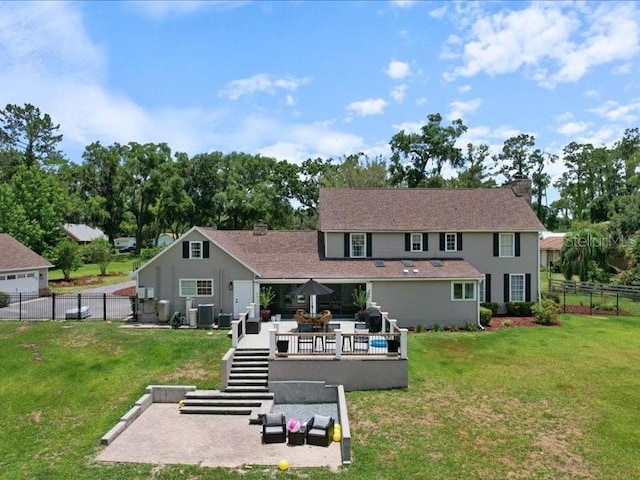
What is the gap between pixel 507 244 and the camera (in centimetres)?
2770

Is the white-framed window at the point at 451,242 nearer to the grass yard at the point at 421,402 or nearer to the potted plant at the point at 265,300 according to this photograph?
the grass yard at the point at 421,402

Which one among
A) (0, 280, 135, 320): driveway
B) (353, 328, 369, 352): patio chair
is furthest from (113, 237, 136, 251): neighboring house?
(353, 328, 369, 352): patio chair

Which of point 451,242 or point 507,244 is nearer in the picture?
point 451,242

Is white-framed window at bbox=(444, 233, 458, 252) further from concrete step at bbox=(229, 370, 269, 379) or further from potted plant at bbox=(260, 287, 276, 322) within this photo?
concrete step at bbox=(229, 370, 269, 379)

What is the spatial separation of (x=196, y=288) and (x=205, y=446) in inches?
497

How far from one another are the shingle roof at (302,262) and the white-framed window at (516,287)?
3.57 meters

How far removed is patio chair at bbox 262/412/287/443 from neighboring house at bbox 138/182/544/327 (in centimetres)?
1160

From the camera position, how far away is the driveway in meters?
24.9

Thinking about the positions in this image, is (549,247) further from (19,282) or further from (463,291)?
(19,282)

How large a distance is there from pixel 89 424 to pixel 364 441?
822cm

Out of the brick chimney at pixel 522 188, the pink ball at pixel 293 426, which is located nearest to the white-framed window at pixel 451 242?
the brick chimney at pixel 522 188

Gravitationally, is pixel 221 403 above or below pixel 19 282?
below

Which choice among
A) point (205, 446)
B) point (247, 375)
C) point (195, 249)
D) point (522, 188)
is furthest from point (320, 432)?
point (522, 188)

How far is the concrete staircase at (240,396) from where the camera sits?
14.5m
